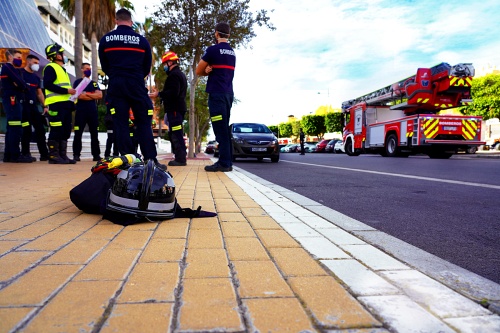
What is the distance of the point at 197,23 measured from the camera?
1523cm

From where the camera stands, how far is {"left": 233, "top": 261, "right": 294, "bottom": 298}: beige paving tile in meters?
1.44

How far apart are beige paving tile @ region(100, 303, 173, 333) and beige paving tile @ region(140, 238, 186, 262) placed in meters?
0.53

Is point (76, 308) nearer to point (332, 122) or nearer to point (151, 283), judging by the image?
point (151, 283)

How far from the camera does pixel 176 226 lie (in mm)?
2627

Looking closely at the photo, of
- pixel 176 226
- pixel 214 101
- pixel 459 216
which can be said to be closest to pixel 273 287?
pixel 176 226

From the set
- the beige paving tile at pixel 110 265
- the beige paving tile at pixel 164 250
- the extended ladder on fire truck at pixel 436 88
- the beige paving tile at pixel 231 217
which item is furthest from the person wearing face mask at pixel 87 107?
the extended ladder on fire truck at pixel 436 88

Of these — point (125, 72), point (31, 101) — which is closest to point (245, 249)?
point (125, 72)

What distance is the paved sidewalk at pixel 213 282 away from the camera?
122cm

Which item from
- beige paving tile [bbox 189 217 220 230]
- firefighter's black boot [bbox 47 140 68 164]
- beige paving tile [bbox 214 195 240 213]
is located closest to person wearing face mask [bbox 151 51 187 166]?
firefighter's black boot [bbox 47 140 68 164]

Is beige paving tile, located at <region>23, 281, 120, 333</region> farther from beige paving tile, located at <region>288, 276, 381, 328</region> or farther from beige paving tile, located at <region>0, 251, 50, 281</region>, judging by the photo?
beige paving tile, located at <region>288, 276, 381, 328</region>

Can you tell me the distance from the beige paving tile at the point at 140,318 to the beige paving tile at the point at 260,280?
1.02 ft

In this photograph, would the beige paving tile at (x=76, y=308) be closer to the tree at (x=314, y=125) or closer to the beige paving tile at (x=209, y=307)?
the beige paving tile at (x=209, y=307)

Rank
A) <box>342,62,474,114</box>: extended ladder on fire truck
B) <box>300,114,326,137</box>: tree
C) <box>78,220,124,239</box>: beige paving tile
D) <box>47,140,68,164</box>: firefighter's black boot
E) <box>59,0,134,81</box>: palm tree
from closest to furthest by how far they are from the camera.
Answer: <box>78,220,124,239</box>: beige paving tile → <box>47,140,68,164</box>: firefighter's black boot → <box>342,62,474,114</box>: extended ladder on fire truck → <box>59,0,134,81</box>: palm tree → <box>300,114,326,137</box>: tree

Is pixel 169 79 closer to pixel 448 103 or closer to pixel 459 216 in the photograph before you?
pixel 459 216
